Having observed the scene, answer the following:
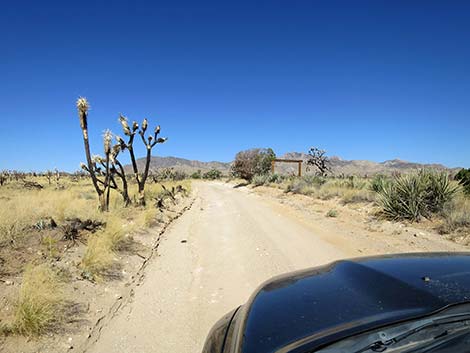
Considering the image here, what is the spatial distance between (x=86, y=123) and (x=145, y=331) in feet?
33.8

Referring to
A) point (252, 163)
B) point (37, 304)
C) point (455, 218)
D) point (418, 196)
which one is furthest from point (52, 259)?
point (252, 163)

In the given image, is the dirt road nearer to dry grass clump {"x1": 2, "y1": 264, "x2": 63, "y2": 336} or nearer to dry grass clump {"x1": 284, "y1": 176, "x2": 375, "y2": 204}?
dry grass clump {"x1": 2, "y1": 264, "x2": 63, "y2": 336}

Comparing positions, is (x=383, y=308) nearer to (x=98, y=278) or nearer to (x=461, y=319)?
(x=461, y=319)

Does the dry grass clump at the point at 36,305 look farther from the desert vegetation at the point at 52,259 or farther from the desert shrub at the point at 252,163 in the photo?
the desert shrub at the point at 252,163

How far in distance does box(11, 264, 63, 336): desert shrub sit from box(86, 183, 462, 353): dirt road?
2.32 ft

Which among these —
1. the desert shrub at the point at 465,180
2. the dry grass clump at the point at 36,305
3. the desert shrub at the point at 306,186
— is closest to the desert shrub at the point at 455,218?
the desert shrub at the point at 465,180

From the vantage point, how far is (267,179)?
108ft

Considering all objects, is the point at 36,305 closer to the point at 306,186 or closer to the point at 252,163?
the point at 306,186

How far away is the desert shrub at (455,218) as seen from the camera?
900 cm

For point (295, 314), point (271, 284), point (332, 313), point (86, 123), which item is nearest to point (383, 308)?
point (332, 313)

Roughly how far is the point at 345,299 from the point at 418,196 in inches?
433

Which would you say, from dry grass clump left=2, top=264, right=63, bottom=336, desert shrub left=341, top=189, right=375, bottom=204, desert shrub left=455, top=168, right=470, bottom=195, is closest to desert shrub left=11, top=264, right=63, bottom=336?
dry grass clump left=2, top=264, right=63, bottom=336

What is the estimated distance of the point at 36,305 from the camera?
403cm

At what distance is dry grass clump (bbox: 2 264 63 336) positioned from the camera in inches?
151
